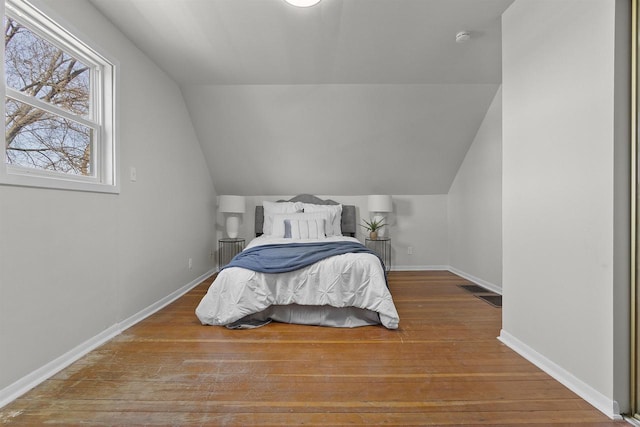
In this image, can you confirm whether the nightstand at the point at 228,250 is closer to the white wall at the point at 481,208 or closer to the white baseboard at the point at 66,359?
the white baseboard at the point at 66,359

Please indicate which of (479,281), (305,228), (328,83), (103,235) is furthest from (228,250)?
(479,281)

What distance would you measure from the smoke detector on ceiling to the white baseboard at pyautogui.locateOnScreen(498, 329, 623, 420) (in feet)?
7.75

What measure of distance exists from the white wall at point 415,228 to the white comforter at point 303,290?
2.26 meters

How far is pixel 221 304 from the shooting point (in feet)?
7.98

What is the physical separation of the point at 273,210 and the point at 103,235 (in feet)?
7.67

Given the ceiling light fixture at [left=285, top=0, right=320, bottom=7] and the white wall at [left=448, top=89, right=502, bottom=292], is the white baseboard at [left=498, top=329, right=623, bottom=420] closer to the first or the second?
the white wall at [left=448, top=89, right=502, bottom=292]

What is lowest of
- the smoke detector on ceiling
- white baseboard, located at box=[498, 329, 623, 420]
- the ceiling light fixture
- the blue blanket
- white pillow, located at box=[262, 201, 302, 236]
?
white baseboard, located at box=[498, 329, 623, 420]

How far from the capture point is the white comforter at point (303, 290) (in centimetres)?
240

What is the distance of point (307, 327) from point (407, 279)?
2.11 meters

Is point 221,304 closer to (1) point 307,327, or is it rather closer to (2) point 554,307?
(1) point 307,327

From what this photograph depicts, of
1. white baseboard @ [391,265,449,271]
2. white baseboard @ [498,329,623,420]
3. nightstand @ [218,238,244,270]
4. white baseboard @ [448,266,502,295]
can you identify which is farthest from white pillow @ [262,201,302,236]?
white baseboard @ [498,329,623,420]

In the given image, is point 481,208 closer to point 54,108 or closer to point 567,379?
point 567,379

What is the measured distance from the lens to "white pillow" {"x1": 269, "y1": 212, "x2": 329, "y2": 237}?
3.89 metres

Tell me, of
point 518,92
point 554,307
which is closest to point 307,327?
point 554,307
